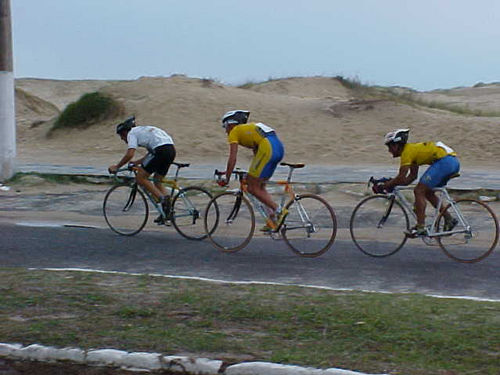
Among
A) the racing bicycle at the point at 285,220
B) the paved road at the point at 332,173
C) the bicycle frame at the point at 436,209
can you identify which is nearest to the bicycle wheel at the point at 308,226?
the racing bicycle at the point at 285,220

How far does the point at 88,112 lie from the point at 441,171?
2115 centimetres

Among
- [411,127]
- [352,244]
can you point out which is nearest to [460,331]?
[352,244]

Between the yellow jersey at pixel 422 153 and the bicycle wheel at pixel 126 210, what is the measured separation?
3.69 metres

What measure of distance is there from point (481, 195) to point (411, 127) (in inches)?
439

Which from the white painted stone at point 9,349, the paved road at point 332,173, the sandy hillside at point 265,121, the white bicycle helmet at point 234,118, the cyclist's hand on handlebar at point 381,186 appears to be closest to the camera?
the white painted stone at point 9,349

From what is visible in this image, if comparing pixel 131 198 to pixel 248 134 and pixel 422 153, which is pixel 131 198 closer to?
pixel 248 134

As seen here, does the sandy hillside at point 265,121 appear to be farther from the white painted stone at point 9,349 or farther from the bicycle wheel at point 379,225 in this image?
the white painted stone at point 9,349

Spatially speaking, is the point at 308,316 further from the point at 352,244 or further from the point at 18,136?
the point at 18,136

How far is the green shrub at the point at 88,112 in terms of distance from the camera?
29.2 metres

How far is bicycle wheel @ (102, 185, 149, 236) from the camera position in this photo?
11836 millimetres

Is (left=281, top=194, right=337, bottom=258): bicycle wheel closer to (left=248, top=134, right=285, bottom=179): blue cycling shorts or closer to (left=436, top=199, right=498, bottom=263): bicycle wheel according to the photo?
(left=248, top=134, right=285, bottom=179): blue cycling shorts

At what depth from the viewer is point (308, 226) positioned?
10.4 metres

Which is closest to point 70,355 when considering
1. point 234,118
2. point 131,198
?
point 234,118

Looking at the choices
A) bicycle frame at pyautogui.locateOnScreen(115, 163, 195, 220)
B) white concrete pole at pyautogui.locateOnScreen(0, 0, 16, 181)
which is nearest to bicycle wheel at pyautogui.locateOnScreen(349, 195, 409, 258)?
bicycle frame at pyautogui.locateOnScreen(115, 163, 195, 220)
